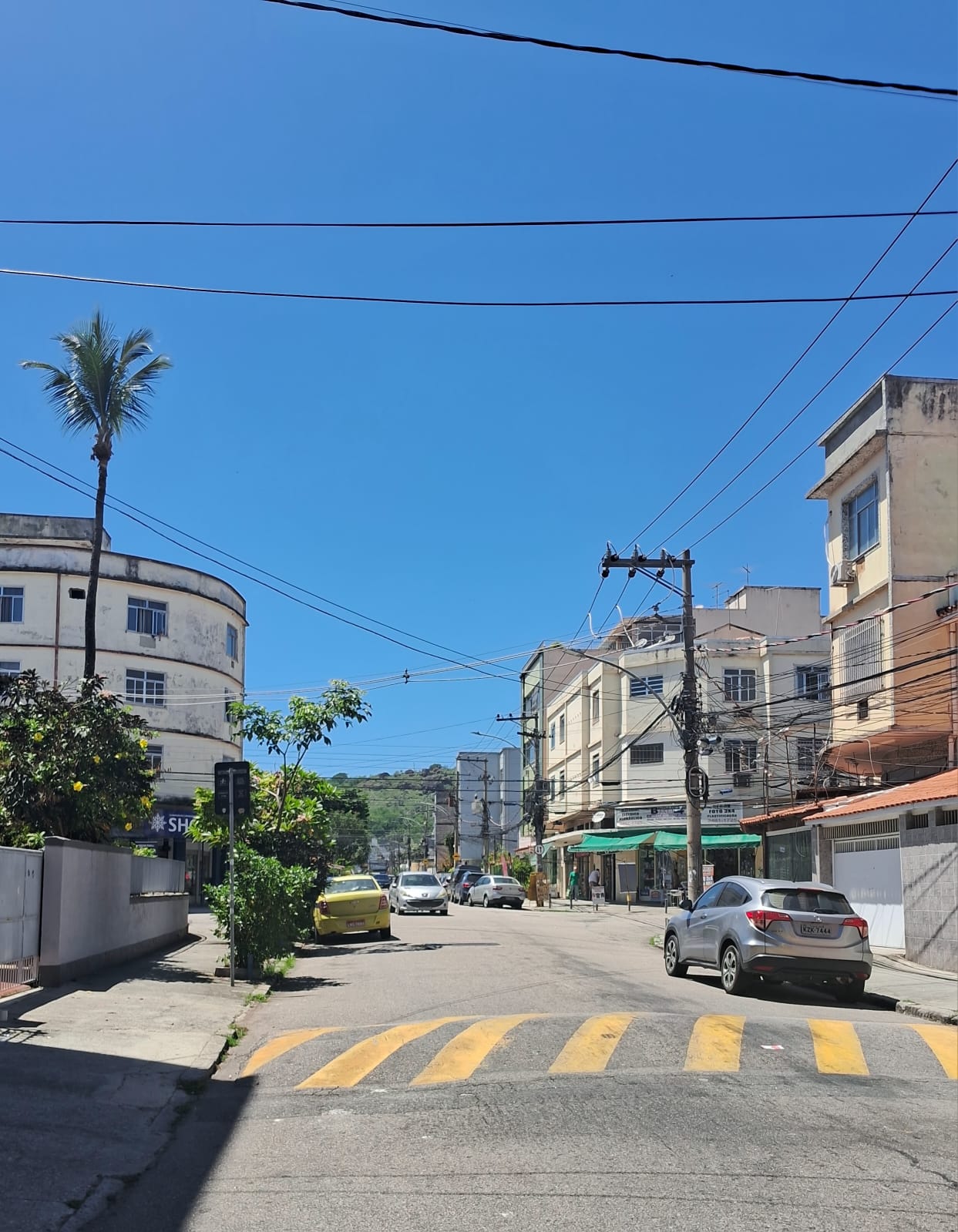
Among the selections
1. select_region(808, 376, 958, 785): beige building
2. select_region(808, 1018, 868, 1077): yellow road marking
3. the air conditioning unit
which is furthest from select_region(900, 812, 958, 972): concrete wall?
the air conditioning unit

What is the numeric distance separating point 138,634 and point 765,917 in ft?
127

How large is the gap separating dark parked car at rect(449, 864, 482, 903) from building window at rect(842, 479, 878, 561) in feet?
96.6

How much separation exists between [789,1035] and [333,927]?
15848 mm

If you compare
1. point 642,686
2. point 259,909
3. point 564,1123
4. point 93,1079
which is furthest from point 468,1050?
point 642,686

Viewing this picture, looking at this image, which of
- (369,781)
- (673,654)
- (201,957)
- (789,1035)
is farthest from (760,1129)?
(369,781)

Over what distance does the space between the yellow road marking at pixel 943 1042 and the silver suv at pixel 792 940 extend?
5.97 feet

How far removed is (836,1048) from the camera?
36.3ft

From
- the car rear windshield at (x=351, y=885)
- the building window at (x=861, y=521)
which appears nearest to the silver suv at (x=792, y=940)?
the car rear windshield at (x=351, y=885)

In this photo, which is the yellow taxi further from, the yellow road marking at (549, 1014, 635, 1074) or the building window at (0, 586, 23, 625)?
the building window at (0, 586, 23, 625)

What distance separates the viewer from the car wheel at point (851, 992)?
1595cm

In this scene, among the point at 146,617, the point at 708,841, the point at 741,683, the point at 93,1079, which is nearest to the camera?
the point at 93,1079

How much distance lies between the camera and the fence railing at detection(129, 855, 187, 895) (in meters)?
19.0

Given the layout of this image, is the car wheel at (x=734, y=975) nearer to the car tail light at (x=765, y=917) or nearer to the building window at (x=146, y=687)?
the car tail light at (x=765, y=917)

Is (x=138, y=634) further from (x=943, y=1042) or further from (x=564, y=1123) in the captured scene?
(x=564, y=1123)
